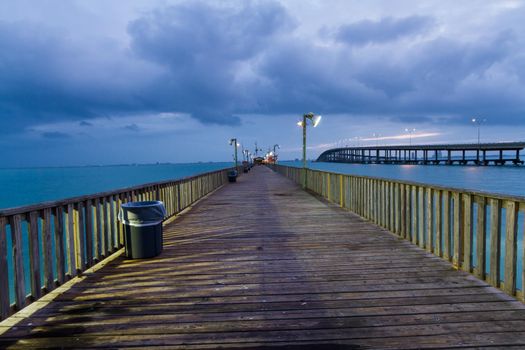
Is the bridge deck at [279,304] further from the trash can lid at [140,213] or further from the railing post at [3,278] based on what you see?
the trash can lid at [140,213]

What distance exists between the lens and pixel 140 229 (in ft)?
15.9

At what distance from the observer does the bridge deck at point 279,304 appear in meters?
2.67

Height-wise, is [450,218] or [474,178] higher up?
[450,218]

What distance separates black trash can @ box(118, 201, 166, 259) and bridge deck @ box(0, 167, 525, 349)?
166 millimetres

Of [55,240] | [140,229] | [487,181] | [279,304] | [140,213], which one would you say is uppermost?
[140,213]

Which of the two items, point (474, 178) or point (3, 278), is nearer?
point (3, 278)

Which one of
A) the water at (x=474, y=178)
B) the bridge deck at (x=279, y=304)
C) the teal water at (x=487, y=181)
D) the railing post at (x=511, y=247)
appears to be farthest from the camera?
the water at (x=474, y=178)

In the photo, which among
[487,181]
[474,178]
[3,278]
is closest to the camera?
[3,278]

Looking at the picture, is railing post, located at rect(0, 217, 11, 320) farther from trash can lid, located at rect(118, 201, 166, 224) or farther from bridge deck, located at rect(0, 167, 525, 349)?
trash can lid, located at rect(118, 201, 166, 224)

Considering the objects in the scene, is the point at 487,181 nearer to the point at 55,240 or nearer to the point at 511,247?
the point at 511,247

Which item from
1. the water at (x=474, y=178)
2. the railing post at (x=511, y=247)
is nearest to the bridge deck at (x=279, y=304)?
the railing post at (x=511, y=247)

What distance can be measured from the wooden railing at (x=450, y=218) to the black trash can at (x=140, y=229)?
167 inches

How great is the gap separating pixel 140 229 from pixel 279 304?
263 centimetres

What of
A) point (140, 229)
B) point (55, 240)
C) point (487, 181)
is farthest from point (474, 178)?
point (55, 240)
